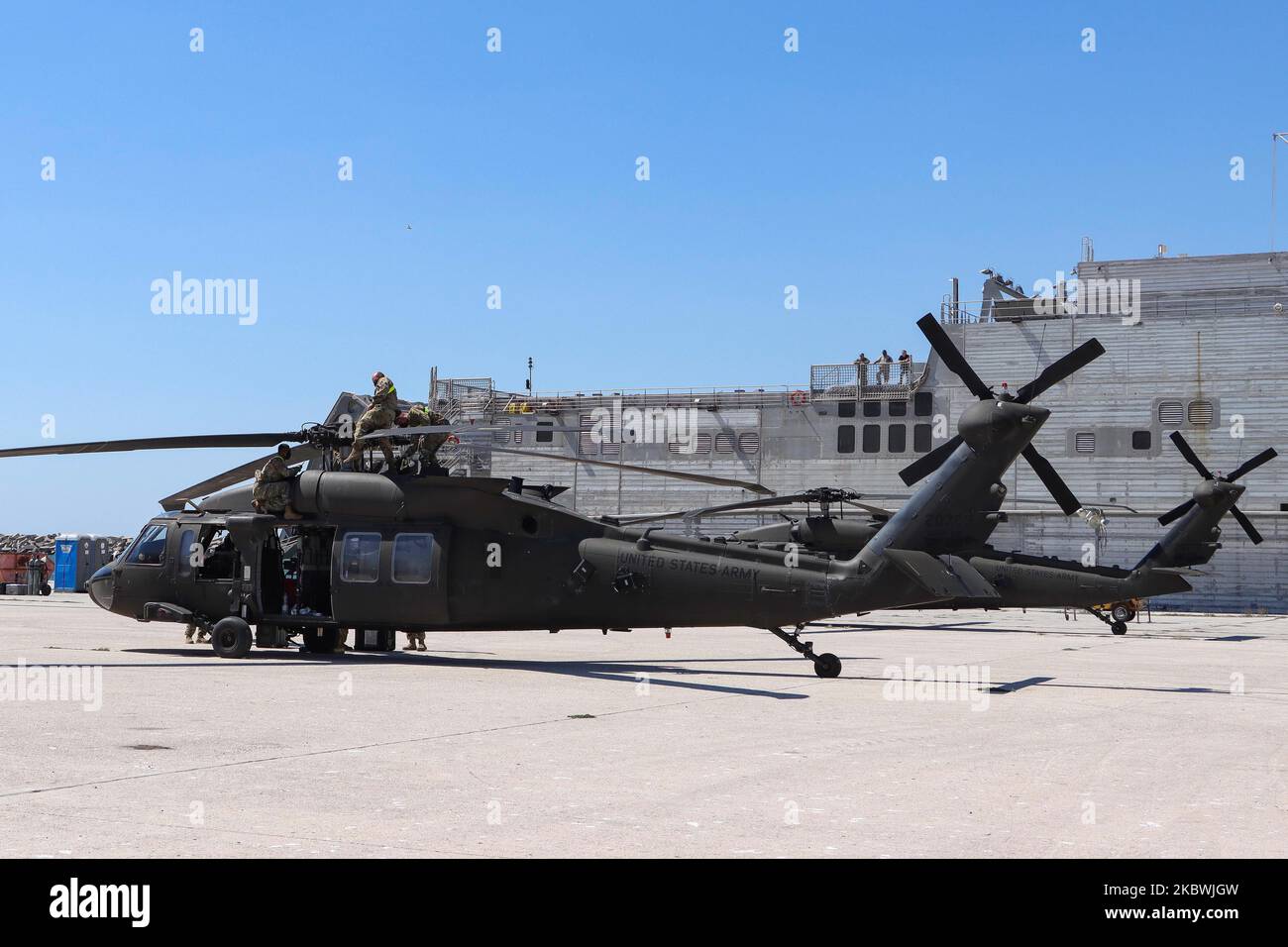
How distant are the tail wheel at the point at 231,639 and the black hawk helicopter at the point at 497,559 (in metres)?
0.02

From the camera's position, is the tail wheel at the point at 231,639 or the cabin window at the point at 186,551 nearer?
the tail wheel at the point at 231,639

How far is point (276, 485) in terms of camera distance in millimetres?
19844

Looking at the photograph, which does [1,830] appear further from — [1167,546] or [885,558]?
[1167,546]

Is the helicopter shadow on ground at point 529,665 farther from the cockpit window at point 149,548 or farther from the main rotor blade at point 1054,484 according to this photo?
the main rotor blade at point 1054,484

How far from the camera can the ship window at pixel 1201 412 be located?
56.1m

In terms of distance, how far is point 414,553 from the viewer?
19.4 meters

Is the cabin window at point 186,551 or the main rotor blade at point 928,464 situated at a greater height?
the main rotor blade at point 928,464

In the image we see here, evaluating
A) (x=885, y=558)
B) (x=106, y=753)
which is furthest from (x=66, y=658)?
(x=885, y=558)

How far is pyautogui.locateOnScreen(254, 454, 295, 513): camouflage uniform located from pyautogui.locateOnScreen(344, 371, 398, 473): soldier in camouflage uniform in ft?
3.60

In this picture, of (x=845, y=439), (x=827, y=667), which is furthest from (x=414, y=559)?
(x=845, y=439)

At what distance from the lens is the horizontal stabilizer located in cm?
1764

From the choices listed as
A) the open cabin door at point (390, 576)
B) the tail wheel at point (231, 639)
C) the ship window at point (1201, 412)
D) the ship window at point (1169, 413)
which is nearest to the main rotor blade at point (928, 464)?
the open cabin door at point (390, 576)

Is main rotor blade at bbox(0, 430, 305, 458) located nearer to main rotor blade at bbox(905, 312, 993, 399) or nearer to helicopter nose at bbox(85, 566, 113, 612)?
helicopter nose at bbox(85, 566, 113, 612)

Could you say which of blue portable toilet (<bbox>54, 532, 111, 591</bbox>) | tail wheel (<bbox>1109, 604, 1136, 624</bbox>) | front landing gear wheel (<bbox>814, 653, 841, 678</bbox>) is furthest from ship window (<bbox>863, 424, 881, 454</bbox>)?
front landing gear wheel (<bbox>814, 653, 841, 678</bbox>)
